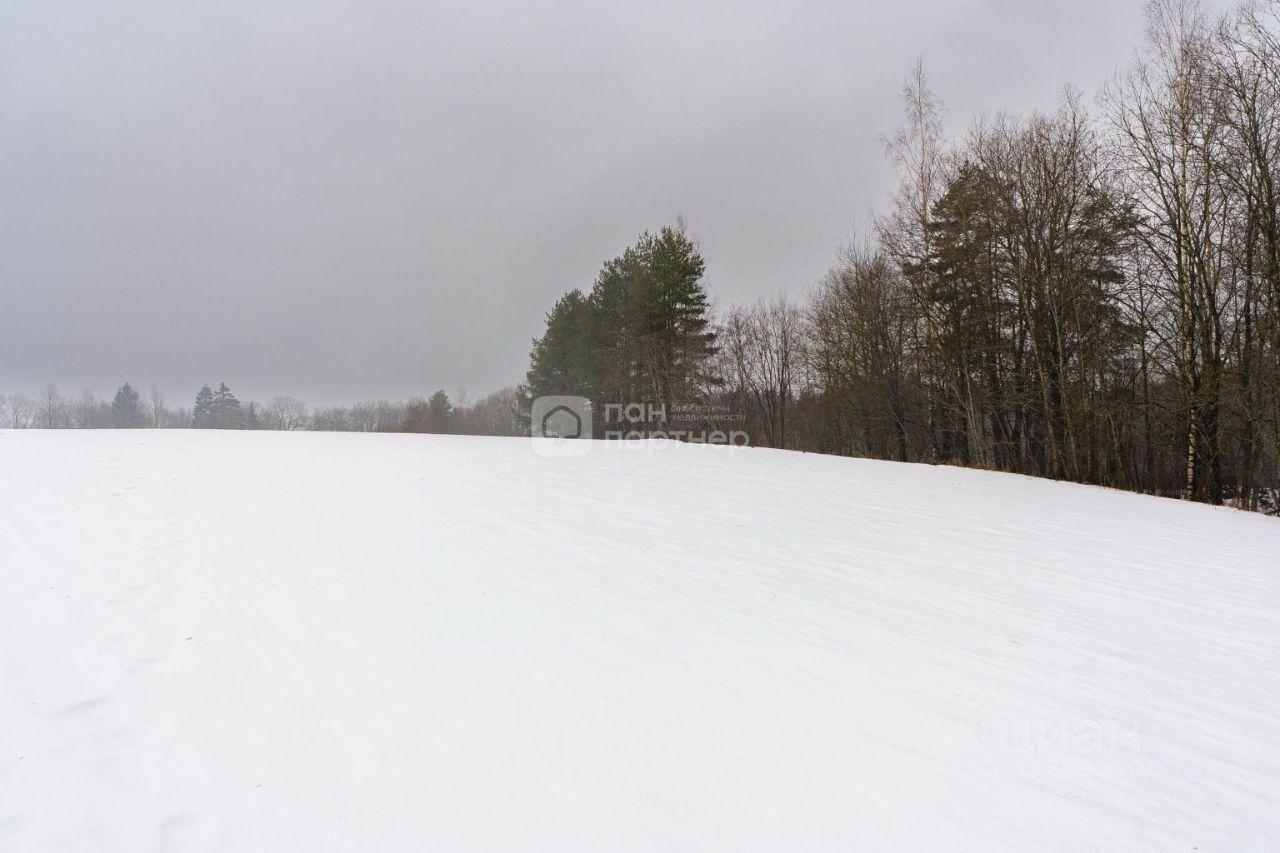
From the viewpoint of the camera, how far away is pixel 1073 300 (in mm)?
13883

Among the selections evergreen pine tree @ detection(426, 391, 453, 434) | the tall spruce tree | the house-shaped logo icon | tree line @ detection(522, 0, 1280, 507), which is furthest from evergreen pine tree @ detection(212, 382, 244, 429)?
tree line @ detection(522, 0, 1280, 507)

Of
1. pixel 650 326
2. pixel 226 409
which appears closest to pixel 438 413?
pixel 650 326

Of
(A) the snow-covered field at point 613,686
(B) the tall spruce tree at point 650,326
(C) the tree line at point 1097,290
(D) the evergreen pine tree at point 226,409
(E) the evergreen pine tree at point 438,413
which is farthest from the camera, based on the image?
(D) the evergreen pine tree at point 226,409

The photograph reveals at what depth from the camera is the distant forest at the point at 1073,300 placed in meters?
11.5

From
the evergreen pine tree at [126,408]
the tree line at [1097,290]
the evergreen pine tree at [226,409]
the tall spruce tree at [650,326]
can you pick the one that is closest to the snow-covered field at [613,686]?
the tree line at [1097,290]

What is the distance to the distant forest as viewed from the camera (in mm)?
11508

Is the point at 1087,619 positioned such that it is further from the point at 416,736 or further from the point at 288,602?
the point at 288,602

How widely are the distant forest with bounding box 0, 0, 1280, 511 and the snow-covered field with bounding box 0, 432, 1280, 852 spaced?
29.0ft

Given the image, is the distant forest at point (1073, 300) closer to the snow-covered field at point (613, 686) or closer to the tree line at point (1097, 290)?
the tree line at point (1097, 290)

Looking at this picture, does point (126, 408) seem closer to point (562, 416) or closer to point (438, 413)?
point (438, 413)

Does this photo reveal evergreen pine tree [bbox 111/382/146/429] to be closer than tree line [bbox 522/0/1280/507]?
No

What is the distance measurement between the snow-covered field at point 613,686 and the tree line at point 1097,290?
340 inches

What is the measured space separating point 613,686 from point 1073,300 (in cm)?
1673

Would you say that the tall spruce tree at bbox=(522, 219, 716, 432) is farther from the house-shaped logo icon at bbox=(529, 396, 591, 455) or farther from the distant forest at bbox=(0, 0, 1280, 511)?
the house-shaped logo icon at bbox=(529, 396, 591, 455)
